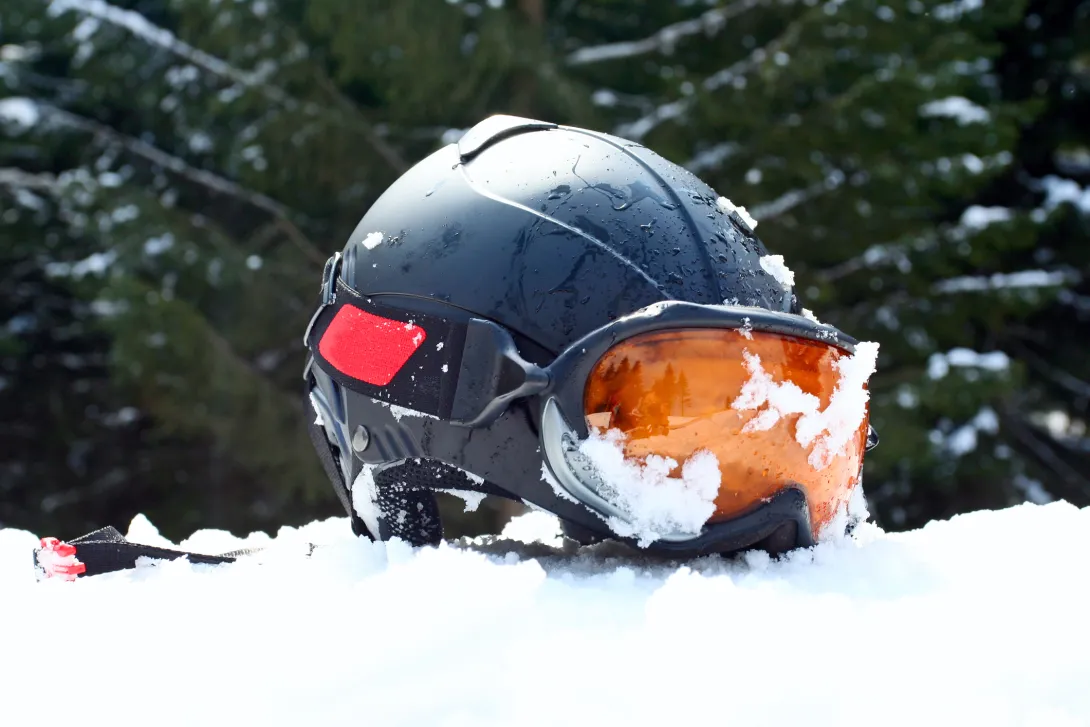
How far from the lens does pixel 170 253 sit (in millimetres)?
9492

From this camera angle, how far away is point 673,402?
1640 millimetres

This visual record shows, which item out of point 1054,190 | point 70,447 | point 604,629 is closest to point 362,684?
point 604,629

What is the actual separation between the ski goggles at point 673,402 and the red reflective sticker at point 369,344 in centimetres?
1

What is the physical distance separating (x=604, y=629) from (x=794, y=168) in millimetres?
8251

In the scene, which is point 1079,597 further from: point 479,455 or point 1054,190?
point 1054,190

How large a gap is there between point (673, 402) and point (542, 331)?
261 mm

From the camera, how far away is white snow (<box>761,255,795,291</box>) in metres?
1.92

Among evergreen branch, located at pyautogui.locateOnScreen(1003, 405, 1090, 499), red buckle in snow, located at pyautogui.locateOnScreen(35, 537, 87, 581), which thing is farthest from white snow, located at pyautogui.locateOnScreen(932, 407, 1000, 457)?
red buckle in snow, located at pyautogui.locateOnScreen(35, 537, 87, 581)

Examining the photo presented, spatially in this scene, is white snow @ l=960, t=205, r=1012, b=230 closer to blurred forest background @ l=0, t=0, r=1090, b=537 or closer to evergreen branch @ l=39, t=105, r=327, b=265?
blurred forest background @ l=0, t=0, r=1090, b=537

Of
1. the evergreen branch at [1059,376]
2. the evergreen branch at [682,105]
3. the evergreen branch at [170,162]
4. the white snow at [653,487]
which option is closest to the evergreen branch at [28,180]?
the evergreen branch at [170,162]

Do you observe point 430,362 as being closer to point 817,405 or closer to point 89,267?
point 817,405

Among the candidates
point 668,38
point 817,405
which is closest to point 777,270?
point 817,405

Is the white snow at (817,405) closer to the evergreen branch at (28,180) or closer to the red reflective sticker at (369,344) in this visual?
the red reflective sticker at (369,344)

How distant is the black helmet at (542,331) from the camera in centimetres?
165
